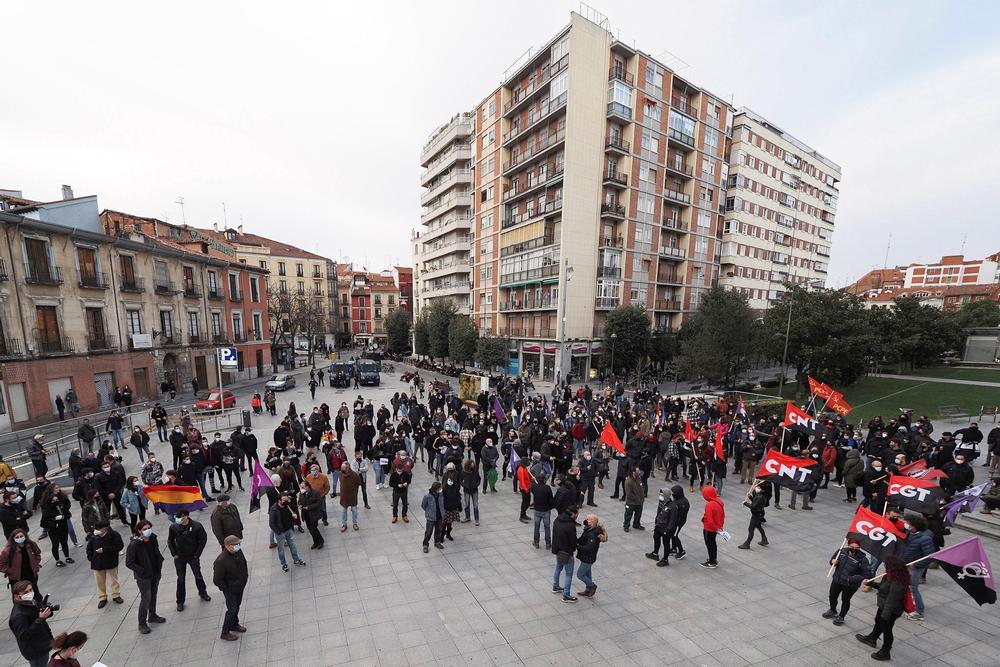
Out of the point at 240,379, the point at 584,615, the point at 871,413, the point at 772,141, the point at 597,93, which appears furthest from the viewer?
the point at 772,141

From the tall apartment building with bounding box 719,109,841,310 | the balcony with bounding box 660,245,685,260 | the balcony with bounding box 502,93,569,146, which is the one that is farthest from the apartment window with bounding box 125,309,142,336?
the tall apartment building with bounding box 719,109,841,310

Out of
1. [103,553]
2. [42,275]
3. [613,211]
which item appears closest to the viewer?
[103,553]

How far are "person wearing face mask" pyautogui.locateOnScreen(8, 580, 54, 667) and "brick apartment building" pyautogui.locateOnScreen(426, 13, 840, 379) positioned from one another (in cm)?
2787

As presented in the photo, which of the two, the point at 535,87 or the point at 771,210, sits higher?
the point at 535,87

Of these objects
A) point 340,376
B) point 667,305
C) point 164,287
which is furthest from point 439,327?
point 667,305

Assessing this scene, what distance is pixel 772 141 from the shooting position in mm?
47938

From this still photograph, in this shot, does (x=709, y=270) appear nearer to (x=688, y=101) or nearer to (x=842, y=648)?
(x=688, y=101)

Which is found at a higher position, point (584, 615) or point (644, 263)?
point (644, 263)

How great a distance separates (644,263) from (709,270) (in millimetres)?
10326

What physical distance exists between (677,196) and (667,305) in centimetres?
1060

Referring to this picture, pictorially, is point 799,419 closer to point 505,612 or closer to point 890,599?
point 890,599

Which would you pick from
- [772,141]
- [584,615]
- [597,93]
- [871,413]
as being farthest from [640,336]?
[772,141]

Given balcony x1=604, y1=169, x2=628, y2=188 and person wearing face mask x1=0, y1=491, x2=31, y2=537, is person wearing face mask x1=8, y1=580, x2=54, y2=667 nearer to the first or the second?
person wearing face mask x1=0, y1=491, x2=31, y2=537

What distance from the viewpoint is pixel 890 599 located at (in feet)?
18.3
